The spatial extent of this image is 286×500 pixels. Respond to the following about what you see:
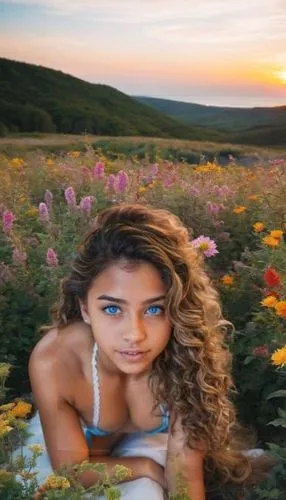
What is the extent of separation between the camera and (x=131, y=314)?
233 cm

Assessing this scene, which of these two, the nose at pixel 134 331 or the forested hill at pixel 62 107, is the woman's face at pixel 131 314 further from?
the forested hill at pixel 62 107

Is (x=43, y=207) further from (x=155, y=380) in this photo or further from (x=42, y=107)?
(x=42, y=107)

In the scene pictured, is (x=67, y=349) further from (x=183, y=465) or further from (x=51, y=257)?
(x=51, y=257)

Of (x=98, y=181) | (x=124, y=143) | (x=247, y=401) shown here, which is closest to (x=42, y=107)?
(x=124, y=143)

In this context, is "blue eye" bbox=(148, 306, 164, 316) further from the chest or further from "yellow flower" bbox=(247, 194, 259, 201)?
"yellow flower" bbox=(247, 194, 259, 201)

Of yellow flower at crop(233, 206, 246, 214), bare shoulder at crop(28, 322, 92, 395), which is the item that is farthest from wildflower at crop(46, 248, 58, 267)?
yellow flower at crop(233, 206, 246, 214)

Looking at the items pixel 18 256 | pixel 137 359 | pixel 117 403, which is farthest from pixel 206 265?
pixel 137 359

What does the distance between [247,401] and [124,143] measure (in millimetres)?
7285

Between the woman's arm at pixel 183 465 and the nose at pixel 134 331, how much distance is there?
0.41m

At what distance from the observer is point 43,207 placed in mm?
3674

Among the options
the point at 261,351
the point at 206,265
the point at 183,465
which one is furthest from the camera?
the point at 206,265

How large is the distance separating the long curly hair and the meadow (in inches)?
7.6

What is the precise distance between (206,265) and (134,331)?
4.77 feet

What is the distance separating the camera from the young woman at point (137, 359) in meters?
2.36
